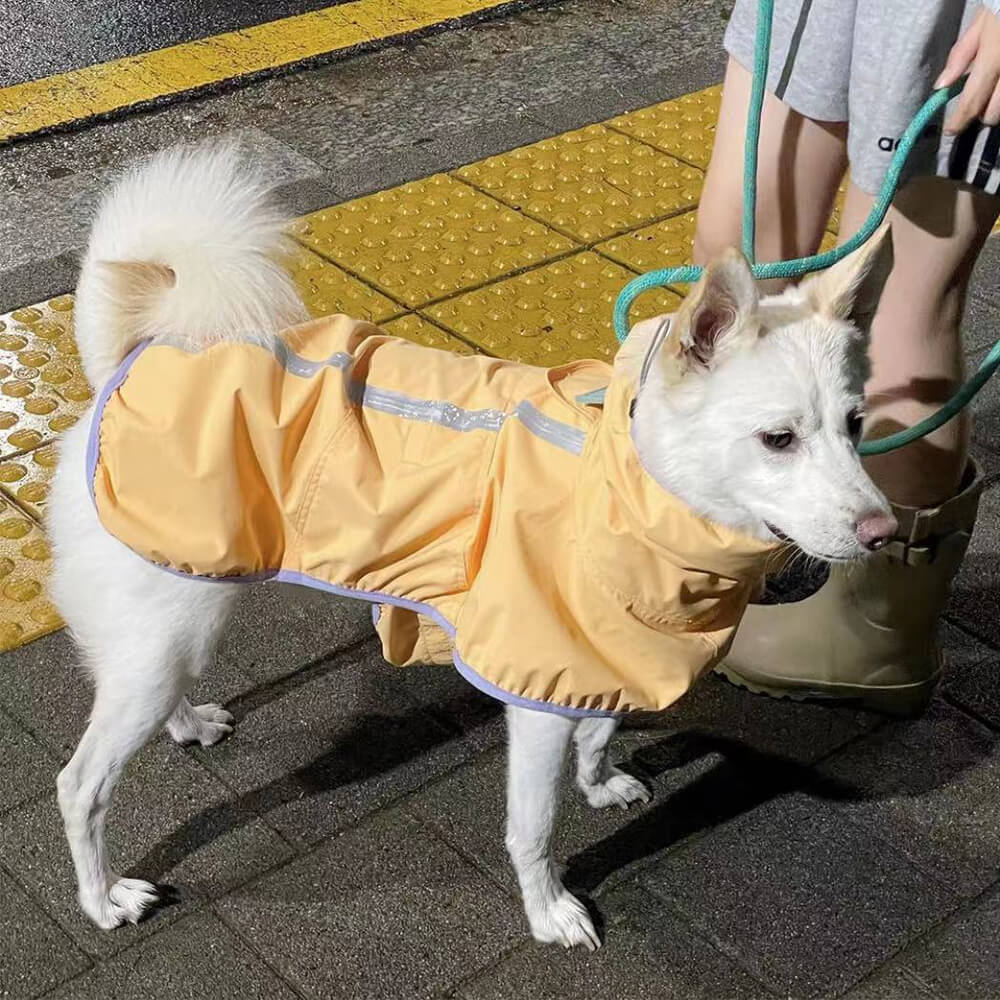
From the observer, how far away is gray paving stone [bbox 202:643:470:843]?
9.77 feet

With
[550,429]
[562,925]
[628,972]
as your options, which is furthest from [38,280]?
[628,972]

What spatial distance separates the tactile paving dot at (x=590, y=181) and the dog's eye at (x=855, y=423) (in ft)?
8.22

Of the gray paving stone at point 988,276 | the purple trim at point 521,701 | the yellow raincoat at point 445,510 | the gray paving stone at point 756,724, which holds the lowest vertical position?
the gray paving stone at point 756,724

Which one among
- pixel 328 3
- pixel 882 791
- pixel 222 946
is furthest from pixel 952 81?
pixel 328 3

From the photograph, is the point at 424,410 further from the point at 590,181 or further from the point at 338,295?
the point at 590,181

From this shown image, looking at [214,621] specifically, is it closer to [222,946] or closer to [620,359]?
A: [222,946]

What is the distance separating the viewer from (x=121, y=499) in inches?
95.9

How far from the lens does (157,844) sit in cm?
287

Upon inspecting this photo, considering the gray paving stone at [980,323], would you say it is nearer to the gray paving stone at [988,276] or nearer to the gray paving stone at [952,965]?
the gray paving stone at [988,276]

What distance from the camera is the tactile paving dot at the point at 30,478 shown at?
3629 mm

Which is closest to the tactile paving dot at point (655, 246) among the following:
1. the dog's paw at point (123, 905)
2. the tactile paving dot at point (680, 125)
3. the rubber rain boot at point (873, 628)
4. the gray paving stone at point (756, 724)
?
the tactile paving dot at point (680, 125)

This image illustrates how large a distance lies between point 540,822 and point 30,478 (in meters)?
1.79

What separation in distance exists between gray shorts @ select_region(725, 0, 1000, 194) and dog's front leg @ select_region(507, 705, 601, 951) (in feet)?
3.92

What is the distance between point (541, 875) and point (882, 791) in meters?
0.84
